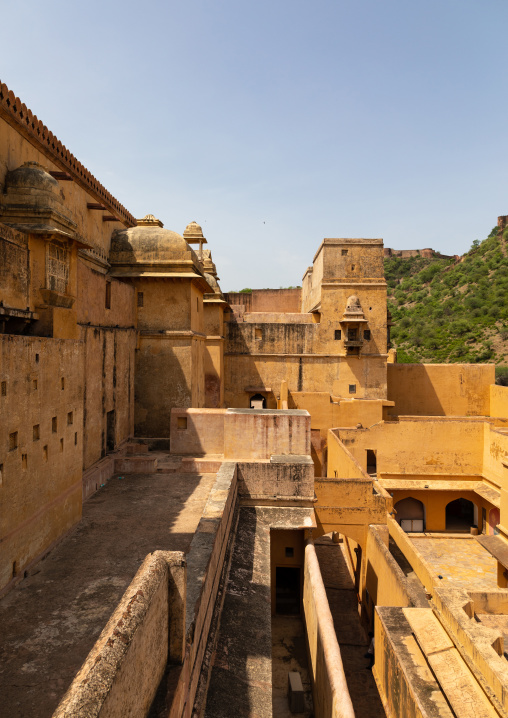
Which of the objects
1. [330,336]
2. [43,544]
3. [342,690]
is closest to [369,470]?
[330,336]

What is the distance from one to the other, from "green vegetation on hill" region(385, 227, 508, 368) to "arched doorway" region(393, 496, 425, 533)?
2014 centimetres

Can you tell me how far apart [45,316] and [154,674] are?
15.9 ft

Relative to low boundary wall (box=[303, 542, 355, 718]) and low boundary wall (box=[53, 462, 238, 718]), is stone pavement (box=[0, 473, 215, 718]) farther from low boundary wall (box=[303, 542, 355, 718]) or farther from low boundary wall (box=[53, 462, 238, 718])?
low boundary wall (box=[303, 542, 355, 718])

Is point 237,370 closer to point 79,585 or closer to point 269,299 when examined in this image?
point 269,299

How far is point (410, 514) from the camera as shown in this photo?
57.3 feet

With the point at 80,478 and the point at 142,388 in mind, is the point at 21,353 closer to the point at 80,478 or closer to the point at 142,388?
the point at 80,478

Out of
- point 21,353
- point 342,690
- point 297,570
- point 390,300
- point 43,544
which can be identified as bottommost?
point 297,570

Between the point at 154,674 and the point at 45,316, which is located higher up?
the point at 45,316

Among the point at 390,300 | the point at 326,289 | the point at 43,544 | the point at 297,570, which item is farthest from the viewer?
the point at 390,300

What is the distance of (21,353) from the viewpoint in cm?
559

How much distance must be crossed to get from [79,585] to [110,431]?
5.69 meters

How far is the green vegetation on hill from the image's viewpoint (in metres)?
40.6

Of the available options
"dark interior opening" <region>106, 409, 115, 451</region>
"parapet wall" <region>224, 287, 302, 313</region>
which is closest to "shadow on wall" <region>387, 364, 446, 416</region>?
"parapet wall" <region>224, 287, 302, 313</region>

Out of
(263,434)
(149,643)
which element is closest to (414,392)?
(263,434)
